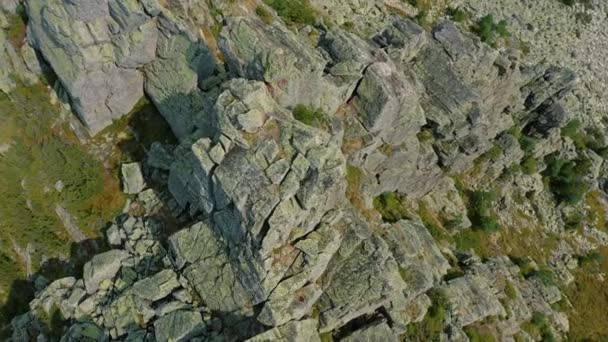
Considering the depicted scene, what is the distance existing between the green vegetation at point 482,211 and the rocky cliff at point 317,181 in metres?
0.20

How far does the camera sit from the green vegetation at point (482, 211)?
4591cm

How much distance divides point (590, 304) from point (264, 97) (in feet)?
130

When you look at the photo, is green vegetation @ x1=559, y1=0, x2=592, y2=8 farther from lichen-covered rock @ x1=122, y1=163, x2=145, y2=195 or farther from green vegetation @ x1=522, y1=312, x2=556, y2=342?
lichen-covered rock @ x1=122, y1=163, x2=145, y2=195

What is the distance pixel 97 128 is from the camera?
39125mm

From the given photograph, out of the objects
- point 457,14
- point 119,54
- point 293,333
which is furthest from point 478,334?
point 457,14

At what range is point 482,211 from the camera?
46281 millimetres

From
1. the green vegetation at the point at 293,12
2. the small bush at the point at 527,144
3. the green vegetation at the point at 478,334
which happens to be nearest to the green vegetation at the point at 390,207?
the green vegetation at the point at 478,334

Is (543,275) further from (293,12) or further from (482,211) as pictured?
A: (293,12)

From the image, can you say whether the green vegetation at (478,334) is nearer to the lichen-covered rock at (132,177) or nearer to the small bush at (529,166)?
the small bush at (529,166)

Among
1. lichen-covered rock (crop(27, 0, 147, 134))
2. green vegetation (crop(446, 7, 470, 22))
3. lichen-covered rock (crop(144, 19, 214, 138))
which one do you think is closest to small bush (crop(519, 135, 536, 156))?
green vegetation (crop(446, 7, 470, 22))

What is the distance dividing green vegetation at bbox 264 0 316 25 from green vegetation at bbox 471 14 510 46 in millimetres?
22060

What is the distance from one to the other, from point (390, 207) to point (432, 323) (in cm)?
1007

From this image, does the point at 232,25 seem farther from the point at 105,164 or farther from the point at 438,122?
the point at 438,122

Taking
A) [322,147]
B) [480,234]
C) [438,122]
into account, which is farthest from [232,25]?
[480,234]
